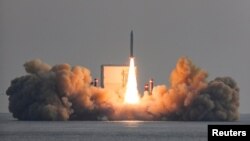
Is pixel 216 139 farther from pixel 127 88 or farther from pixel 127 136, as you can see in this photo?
pixel 127 88

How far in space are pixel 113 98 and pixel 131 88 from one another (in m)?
2.52

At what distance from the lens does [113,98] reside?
136750 mm

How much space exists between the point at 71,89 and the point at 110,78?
7.86 metres

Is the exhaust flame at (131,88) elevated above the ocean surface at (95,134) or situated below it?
above

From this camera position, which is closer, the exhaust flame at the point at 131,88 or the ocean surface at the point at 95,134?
the ocean surface at the point at 95,134

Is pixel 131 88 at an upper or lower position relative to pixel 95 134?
upper

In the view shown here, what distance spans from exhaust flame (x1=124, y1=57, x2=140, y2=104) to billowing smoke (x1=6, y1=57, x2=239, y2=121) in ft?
2.30

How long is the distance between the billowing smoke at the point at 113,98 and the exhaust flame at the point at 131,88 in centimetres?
70

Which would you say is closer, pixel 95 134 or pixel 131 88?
pixel 95 134

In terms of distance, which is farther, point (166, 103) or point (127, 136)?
point (166, 103)

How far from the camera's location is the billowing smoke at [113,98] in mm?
134250

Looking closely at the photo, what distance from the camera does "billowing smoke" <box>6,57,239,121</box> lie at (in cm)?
13425

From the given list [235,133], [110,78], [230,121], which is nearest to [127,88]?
[110,78]

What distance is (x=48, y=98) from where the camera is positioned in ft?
438
